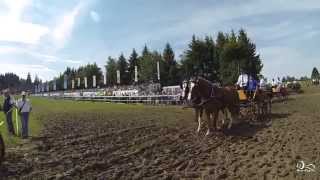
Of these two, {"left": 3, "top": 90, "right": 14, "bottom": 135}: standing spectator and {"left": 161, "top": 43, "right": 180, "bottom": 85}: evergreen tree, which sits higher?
{"left": 161, "top": 43, "right": 180, "bottom": 85}: evergreen tree

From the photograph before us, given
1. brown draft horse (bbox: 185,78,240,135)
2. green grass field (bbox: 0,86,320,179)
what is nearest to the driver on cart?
green grass field (bbox: 0,86,320,179)

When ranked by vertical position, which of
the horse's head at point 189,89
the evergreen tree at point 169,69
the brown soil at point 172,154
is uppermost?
the evergreen tree at point 169,69

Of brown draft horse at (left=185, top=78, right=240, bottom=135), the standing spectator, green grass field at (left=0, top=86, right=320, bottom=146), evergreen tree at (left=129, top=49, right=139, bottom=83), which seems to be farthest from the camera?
evergreen tree at (left=129, top=49, right=139, bottom=83)

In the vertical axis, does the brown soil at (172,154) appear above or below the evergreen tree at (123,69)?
below

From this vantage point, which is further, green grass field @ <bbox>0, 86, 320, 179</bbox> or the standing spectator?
the standing spectator

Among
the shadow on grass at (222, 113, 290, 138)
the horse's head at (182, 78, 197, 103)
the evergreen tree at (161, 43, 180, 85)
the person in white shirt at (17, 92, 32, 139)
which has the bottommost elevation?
the shadow on grass at (222, 113, 290, 138)

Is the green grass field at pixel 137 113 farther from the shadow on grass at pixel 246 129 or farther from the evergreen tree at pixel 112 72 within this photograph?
the evergreen tree at pixel 112 72

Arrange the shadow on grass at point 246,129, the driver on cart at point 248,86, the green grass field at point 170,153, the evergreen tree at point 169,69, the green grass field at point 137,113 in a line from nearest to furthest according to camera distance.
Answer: the green grass field at point 170,153 → the shadow on grass at point 246,129 → the green grass field at point 137,113 → the driver on cart at point 248,86 → the evergreen tree at point 169,69

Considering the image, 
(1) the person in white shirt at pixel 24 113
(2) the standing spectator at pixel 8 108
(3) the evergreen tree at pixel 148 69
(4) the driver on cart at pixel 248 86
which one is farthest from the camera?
(3) the evergreen tree at pixel 148 69

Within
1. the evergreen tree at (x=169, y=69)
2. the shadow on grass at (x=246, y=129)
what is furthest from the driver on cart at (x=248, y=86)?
the evergreen tree at (x=169, y=69)

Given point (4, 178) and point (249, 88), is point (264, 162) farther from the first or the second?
point (249, 88)

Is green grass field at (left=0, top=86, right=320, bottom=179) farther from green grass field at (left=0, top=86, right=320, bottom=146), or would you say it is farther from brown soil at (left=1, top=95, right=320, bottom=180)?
green grass field at (left=0, top=86, right=320, bottom=146)

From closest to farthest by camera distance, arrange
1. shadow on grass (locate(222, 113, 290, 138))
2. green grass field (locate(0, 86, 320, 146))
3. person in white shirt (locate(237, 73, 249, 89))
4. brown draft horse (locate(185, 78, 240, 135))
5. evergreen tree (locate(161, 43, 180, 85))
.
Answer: shadow on grass (locate(222, 113, 290, 138)) < brown draft horse (locate(185, 78, 240, 135)) < green grass field (locate(0, 86, 320, 146)) < person in white shirt (locate(237, 73, 249, 89)) < evergreen tree (locate(161, 43, 180, 85))

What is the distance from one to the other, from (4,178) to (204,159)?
478 cm
